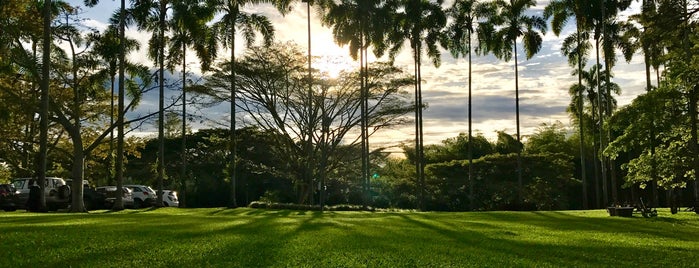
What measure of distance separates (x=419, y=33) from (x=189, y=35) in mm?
17225

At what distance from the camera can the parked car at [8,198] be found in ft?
97.2

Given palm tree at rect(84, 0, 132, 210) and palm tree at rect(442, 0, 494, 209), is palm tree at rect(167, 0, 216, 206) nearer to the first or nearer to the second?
palm tree at rect(84, 0, 132, 210)

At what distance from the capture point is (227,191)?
60938 mm

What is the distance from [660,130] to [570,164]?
33268 millimetres

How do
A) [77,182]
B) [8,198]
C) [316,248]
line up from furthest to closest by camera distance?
[77,182] < [8,198] < [316,248]

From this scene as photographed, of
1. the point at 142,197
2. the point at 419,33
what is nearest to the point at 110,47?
the point at 142,197

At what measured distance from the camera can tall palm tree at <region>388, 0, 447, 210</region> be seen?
4600 cm

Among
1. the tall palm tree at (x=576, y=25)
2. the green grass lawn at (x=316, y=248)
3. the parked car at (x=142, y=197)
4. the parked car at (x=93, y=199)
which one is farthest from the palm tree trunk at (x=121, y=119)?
the tall palm tree at (x=576, y=25)

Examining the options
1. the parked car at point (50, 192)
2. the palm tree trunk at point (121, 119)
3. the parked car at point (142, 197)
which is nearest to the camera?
the parked car at point (50, 192)

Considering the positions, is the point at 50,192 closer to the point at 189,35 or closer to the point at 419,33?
the point at 189,35

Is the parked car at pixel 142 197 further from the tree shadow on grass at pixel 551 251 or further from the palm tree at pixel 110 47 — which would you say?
the tree shadow on grass at pixel 551 251

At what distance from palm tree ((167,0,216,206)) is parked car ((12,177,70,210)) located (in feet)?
20.1

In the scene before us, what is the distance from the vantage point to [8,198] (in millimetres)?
29922

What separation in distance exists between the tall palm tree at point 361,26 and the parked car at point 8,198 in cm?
2098
